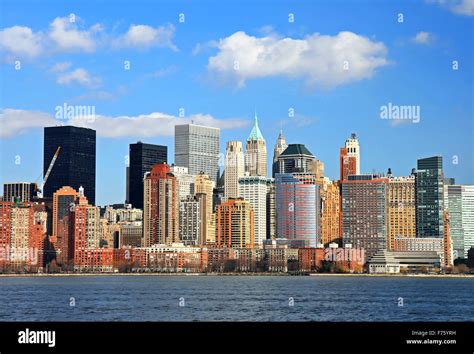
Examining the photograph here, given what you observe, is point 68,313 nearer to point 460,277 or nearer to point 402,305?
point 402,305

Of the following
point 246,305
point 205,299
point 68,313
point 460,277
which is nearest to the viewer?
point 68,313
